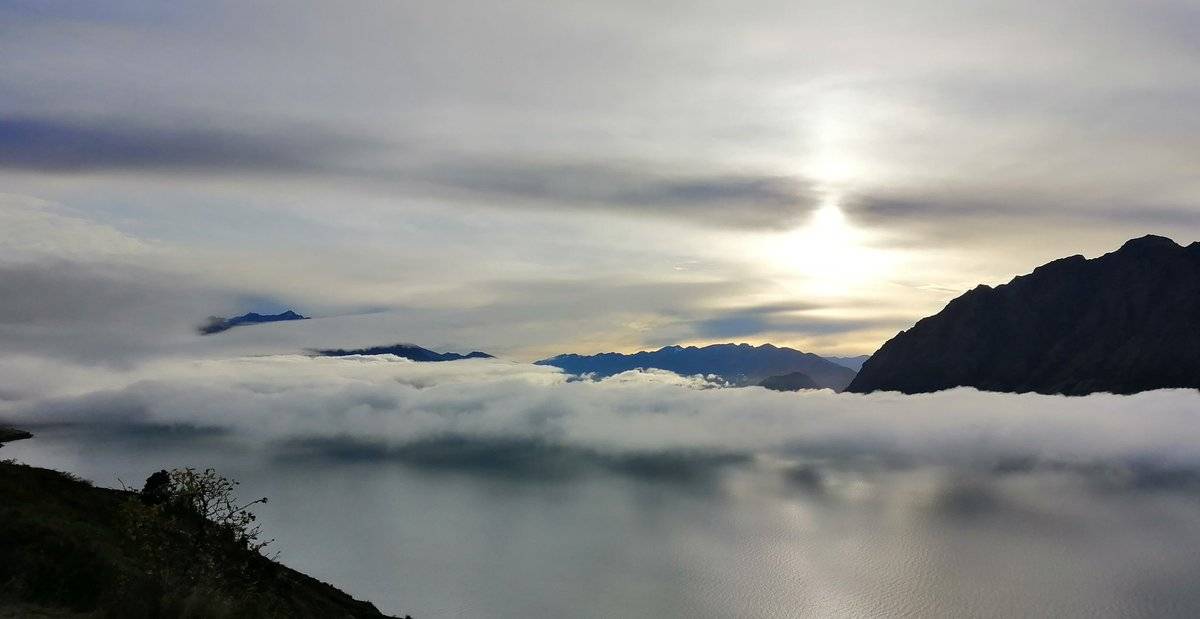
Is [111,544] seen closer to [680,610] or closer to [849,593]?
[680,610]

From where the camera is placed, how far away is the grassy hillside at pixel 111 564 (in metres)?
26.1

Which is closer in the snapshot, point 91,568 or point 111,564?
point 91,568

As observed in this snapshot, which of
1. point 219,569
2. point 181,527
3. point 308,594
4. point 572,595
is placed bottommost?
point 572,595

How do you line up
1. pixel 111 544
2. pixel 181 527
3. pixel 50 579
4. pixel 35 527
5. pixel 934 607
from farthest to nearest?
pixel 934 607 → pixel 111 544 → pixel 181 527 → pixel 35 527 → pixel 50 579

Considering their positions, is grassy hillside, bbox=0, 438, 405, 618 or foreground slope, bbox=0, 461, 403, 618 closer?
foreground slope, bbox=0, 461, 403, 618

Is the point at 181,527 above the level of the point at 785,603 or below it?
above

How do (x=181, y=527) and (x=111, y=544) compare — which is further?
(x=111, y=544)

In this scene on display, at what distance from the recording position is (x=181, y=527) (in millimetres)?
39219

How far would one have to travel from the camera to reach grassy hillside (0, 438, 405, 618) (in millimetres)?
26125

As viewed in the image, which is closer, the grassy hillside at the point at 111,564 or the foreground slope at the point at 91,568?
the foreground slope at the point at 91,568

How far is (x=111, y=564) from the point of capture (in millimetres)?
35156

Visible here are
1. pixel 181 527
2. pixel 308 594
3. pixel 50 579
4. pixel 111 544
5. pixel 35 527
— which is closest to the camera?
pixel 50 579

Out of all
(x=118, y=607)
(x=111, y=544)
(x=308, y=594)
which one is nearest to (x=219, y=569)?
(x=111, y=544)

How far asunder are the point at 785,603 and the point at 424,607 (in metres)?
101
